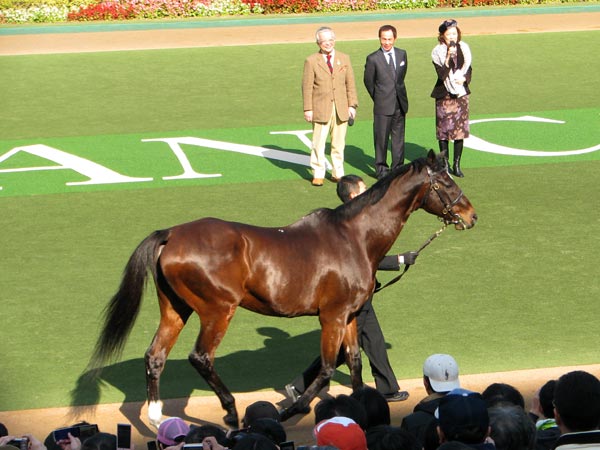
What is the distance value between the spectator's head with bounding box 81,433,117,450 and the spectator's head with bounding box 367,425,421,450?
117cm

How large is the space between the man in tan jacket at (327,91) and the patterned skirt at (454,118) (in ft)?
4.09

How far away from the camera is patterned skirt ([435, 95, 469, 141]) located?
47.6 feet

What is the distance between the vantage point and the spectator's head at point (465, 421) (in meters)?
4.81

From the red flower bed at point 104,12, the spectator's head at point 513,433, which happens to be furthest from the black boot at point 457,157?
the red flower bed at point 104,12

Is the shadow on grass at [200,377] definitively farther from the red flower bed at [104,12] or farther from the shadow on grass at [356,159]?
the red flower bed at [104,12]

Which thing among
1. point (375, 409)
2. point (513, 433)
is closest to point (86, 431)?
point (375, 409)

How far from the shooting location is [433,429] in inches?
211

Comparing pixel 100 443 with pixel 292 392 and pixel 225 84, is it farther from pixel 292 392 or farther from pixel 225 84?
pixel 225 84

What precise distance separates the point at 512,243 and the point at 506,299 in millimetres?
1744

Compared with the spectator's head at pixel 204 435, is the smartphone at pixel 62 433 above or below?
below

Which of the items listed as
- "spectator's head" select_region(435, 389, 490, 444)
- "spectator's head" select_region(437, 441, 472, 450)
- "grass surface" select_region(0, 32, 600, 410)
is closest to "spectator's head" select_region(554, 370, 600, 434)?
"spectator's head" select_region(435, 389, 490, 444)

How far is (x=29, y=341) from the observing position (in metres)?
9.53

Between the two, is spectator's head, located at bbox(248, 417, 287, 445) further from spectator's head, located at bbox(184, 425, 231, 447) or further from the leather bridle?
the leather bridle

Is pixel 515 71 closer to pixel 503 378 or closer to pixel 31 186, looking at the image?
pixel 31 186
